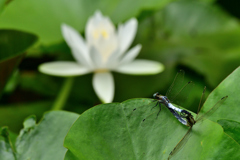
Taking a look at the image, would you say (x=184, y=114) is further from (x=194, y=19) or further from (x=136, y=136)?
(x=194, y=19)

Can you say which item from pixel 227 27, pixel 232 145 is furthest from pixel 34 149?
pixel 227 27

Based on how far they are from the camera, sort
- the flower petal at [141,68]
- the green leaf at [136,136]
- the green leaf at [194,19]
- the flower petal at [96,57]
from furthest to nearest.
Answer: the green leaf at [194,19] → the flower petal at [141,68] → the flower petal at [96,57] → the green leaf at [136,136]

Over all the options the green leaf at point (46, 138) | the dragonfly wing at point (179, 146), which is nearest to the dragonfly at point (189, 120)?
the dragonfly wing at point (179, 146)

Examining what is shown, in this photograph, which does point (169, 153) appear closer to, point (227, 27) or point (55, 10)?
point (55, 10)

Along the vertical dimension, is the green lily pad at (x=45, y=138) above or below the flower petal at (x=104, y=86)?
above

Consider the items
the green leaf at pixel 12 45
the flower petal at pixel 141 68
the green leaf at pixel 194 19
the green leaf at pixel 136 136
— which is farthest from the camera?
the green leaf at pixel 194 19

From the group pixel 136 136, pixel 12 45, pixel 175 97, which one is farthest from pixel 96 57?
pixel 136 136

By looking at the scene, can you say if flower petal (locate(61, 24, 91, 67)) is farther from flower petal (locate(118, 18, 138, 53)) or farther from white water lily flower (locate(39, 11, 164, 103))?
flower petal (locate(118, 18, 138, 53))

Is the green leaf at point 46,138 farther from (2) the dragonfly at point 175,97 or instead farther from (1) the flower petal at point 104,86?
(1) the flower petal at point 104,86

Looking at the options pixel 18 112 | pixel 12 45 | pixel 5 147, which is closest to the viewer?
pixel 5 147
